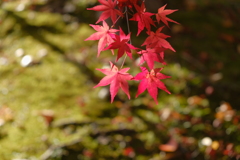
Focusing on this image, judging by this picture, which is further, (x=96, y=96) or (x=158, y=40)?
(x=96, y=96)

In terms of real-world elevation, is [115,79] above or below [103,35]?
below

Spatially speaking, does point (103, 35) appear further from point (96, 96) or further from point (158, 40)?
point (96, 96)

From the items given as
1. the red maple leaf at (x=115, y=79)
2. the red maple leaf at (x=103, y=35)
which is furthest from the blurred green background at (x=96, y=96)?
the red maple leaf at (x=103, y=35)

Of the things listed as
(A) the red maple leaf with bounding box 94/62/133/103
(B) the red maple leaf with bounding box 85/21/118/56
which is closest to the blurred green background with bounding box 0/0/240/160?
(A) the red maple leaf with bounding box 94/62/133/103

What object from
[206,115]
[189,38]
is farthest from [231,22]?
[206,115]

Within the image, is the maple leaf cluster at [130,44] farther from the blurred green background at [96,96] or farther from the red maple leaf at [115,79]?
the blurred green background at [96,96]

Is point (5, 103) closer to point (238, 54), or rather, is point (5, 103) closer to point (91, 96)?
point (91, 96)

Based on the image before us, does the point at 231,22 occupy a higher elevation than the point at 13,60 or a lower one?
lower

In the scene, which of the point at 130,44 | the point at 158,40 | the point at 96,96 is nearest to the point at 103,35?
the point at 130,44

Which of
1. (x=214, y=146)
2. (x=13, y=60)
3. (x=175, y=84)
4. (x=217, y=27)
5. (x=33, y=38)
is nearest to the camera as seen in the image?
(x=214, y=146)
